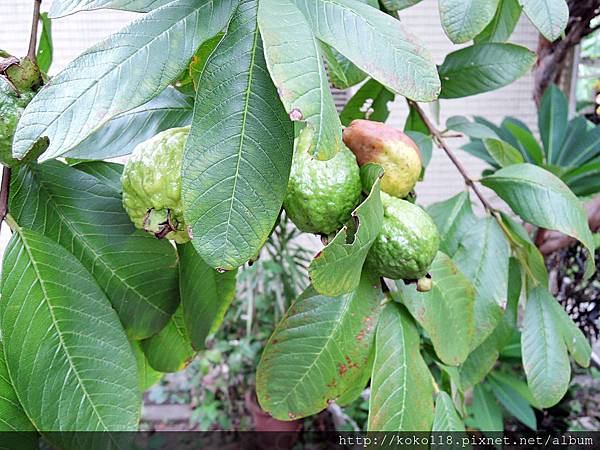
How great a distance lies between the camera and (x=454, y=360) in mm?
636

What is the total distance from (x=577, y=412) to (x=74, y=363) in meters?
2.47

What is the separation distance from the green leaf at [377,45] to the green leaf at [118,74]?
0.09 m

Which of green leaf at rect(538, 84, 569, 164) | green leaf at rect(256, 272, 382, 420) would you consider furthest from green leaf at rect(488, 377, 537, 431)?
green leaf at rect(256, 272, 382, 420)

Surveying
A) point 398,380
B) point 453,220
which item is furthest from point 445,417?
point 453,220

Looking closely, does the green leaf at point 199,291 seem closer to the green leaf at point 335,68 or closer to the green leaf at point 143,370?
the green leaf at point 143,370

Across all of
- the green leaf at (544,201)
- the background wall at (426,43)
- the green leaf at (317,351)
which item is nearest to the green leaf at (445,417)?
the green leaf at (317,351)

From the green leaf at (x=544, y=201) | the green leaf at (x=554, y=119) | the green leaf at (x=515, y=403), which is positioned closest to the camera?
the green leaf at (x=544, y=201)

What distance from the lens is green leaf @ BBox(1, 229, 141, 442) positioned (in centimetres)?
48

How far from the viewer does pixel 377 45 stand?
1.29 feet

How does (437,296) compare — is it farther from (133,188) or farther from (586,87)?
(586,87)

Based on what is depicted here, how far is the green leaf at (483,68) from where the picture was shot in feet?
2.74

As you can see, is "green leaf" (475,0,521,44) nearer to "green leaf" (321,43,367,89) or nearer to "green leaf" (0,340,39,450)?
"green leaf" (321,43,367,89)

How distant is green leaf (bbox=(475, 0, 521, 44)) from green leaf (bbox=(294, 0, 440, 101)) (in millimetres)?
511

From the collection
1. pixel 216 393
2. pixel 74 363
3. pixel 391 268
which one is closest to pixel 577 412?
pixel 216 393
